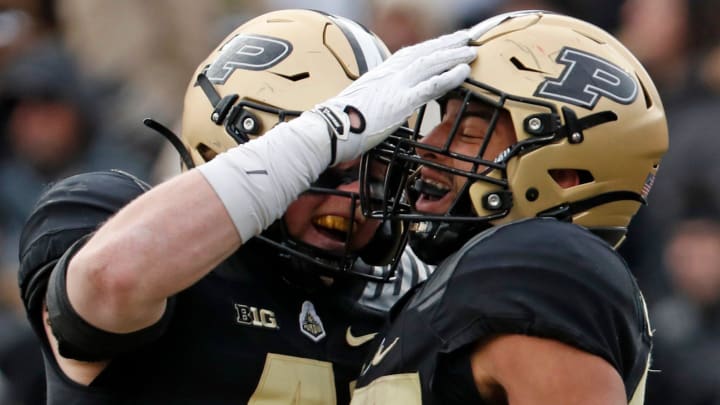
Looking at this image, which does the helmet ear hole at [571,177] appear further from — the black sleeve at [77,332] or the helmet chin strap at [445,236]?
the black sleeve at [77,332]

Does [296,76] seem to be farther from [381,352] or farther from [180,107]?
[180,107]

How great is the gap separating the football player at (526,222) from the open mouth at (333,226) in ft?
0.53

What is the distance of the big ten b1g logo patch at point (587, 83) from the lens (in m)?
3.22

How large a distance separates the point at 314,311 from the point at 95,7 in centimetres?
419

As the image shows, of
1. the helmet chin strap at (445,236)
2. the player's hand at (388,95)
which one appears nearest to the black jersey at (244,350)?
the helmet chin strap at (445,236)

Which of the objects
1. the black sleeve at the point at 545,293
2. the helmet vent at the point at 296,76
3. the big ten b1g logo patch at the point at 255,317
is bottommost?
the big ten b1g logo patch at the point at 255,317

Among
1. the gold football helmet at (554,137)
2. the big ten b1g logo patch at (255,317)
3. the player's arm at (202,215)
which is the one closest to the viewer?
the player's arm at (202,215)

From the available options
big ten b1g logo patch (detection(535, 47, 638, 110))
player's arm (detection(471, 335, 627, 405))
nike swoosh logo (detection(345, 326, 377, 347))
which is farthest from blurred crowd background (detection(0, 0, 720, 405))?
player's arm (detection(471, 335, 627, 405))

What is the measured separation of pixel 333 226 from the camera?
361cm

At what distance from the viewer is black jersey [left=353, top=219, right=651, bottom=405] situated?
2.81 metres

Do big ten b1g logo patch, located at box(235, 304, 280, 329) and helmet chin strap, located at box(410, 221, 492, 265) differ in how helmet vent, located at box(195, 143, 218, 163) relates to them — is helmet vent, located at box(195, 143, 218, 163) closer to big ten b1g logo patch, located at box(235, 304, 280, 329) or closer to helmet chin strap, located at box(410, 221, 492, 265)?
big ten b1g logo patch, located at box(235, 304, 280, 329)

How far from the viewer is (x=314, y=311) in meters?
3.61

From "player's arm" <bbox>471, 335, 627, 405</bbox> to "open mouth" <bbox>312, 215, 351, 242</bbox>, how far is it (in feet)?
2.78

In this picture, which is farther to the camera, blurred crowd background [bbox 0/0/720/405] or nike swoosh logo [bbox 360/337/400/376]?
blurred crowd background [bbox 0/0/720/405]
